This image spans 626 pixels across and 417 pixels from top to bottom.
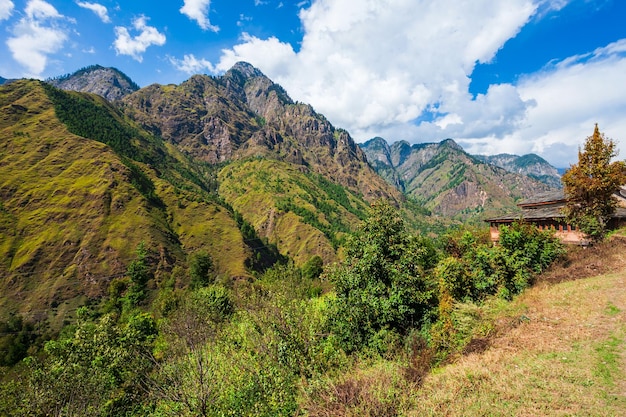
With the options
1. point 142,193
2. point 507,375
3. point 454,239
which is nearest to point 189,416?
point 507,375

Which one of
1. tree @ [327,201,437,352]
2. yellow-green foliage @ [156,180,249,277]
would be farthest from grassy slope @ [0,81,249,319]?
tree @ [327,201,437,352]

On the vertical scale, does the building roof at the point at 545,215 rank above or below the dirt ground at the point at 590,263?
above

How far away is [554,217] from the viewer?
3581 centimetres

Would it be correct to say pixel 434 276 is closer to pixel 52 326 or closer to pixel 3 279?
pixel 52 326

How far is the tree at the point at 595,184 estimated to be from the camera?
29.4 meters

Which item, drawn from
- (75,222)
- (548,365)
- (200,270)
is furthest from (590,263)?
(75,222)

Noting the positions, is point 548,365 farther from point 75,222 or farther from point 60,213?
point 60,213

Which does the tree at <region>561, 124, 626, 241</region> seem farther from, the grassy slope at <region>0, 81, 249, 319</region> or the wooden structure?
the grassy slope at <region>0, 81, 249, 319</region>

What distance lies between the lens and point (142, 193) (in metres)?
163

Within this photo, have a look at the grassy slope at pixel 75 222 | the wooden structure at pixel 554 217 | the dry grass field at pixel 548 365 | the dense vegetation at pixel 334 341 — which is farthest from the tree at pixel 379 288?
the grassy slope at pixel 75 222

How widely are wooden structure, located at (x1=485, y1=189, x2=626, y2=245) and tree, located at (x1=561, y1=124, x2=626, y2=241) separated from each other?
6.81 ft

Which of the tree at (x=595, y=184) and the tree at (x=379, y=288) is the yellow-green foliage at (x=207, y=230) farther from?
the tree at (x=595, y=184)

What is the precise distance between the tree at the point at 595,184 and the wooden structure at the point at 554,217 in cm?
207

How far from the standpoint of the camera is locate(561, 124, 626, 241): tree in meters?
29.4
